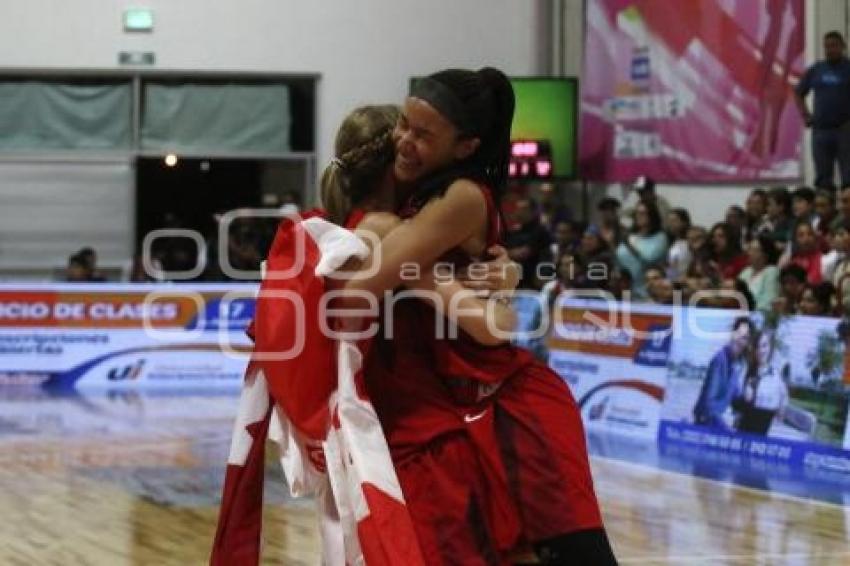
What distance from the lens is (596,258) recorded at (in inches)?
656

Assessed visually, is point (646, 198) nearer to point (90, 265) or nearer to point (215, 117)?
point (90, 265)

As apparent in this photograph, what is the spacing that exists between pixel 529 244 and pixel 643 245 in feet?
4.75

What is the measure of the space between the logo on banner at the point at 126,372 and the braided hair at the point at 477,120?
13.4m

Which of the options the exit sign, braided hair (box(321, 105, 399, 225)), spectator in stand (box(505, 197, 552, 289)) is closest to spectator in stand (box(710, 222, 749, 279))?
spectator in stand (box(505, 197, 552, 289))

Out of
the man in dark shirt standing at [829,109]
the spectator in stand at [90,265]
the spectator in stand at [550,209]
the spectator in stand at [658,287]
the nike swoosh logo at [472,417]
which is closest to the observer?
the nike swoosh logo at [472,417]

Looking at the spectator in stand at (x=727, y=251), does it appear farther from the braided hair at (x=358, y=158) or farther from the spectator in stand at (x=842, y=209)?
the braided hair at (x=358, y=158)

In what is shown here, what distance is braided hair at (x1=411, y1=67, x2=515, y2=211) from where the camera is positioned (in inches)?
167

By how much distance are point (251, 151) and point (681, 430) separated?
35.3 feet

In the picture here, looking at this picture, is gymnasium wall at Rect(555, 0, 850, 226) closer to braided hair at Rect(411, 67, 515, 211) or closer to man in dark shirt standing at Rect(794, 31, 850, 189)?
man in dark shirt standing at Rect(794, 31, 850, 189)

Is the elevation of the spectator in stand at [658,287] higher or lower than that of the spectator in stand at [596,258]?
lower

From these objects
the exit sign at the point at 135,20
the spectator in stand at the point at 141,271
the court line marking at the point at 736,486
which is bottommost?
the court line marking at the point at 736,486

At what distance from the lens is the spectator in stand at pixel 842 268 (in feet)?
41.5

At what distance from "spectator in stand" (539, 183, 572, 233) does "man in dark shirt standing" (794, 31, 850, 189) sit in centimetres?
448

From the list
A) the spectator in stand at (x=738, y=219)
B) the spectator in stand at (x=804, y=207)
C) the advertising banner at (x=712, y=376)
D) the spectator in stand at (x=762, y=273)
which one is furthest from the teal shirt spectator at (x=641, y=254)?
the spectator in stand at (x=762, y=273)
